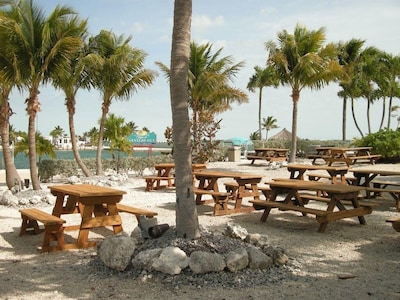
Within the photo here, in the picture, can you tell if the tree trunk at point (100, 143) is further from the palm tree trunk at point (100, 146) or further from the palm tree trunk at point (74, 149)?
the palm tree trunk at point (74, 149)

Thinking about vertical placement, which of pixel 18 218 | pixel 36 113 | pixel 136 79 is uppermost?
pixel 136 79

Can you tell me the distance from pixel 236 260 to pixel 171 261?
2.28 feet

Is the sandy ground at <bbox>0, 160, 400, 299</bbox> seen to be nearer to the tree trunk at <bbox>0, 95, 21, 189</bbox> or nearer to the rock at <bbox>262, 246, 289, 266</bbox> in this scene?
the rock at <bbox>262, 246, 289, 266</bbox>

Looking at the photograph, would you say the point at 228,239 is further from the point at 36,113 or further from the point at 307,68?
the point at 307,68

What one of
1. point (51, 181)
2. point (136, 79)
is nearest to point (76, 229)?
point (51, 181)

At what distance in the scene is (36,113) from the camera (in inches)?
454

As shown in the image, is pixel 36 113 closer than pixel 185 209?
No

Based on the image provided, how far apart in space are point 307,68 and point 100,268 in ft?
49.9

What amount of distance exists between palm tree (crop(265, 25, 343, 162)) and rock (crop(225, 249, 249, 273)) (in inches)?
570

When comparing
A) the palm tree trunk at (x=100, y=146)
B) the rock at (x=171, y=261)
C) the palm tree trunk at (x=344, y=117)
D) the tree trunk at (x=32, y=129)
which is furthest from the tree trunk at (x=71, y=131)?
the palm tree trunk at (x=344, y=117)

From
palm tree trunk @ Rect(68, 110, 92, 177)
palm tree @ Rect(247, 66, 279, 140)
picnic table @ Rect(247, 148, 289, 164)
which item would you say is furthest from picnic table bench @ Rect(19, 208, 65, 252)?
palm tree @ Rect(247, 66, 279, 140)

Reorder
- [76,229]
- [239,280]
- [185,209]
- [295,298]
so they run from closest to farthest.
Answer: [295,298] → [239,280] → [185,209] → [76,229]

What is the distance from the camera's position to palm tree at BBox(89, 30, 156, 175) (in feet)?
50.2

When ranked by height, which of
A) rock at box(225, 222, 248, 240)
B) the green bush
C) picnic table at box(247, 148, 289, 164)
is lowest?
rock at box(225, 222, 248, 240)
